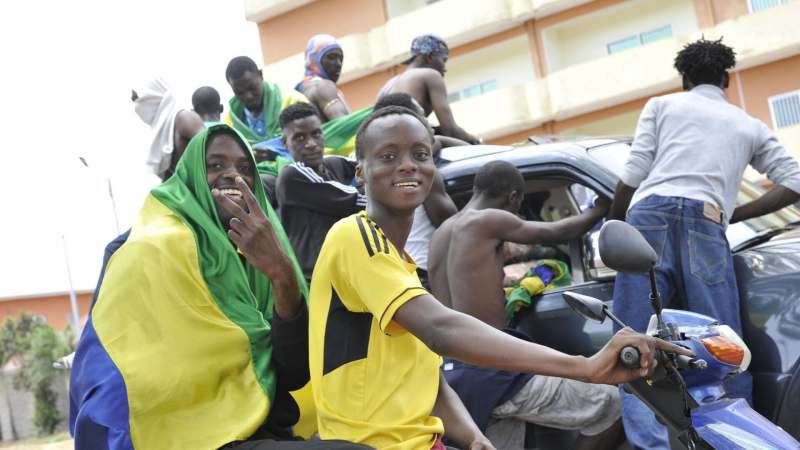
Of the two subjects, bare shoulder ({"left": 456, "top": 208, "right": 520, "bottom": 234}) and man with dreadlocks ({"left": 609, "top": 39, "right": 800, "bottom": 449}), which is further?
bare shoulder ({"left": 456, "top": 208, "right": 520, "bottom": 234})

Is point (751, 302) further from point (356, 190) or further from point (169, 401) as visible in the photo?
point (169, 401)

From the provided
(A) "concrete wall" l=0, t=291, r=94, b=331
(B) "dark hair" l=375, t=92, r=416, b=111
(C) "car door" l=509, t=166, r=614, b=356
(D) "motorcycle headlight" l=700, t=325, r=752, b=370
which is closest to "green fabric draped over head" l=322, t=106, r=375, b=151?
(B) "dark hair" l=375, t=92, r=416, b=111

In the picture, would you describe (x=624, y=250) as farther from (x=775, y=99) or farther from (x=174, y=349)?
(x=775, y=99)

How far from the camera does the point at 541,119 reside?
83.8 feet

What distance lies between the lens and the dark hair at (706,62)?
4.83m

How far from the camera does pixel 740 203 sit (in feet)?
17.1

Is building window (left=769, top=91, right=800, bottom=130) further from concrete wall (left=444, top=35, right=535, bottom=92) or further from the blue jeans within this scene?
the blue jeans

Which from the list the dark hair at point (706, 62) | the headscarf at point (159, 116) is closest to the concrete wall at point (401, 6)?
the headscarf at point (159, 116)

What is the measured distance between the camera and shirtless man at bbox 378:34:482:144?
22.4ft

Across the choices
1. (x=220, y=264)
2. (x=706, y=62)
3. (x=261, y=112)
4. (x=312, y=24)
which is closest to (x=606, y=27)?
(x=312, y=24)

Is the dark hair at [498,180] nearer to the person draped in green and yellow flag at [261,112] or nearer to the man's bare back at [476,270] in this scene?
the man's bare back at [476,270]

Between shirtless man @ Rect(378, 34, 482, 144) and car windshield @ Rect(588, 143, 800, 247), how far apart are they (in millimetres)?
1578

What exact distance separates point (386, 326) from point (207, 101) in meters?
4.72

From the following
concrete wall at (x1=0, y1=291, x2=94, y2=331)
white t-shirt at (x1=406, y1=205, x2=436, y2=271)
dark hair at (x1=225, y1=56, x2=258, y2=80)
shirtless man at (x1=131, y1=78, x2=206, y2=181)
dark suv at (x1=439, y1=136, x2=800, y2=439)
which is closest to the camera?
dark suv at (x1=439, y1=136, x2=800, y2=439)
